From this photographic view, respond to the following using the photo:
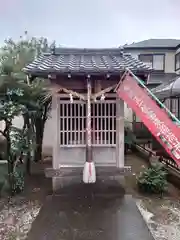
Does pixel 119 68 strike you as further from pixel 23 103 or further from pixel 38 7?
pixel 38 7

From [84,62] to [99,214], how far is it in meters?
4.43

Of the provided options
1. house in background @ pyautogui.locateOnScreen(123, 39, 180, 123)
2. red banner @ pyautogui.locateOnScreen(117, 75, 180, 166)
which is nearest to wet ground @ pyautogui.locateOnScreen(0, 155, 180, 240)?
red banner @ pyautogui.locateOnScreen(117, 75, 180, 166)

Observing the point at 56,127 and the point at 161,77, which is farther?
the point at 161,77

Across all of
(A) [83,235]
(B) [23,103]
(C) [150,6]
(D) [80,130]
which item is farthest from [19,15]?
(A) [83,235]

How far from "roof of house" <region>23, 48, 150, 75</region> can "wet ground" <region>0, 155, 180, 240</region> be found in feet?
11.3

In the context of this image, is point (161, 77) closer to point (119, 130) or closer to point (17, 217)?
point (119, 130)

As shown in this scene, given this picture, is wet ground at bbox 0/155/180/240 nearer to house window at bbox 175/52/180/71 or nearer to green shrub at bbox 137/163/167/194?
green shrub at bbox 137/163/167/194

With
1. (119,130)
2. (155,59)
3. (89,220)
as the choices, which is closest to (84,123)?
(119,130)

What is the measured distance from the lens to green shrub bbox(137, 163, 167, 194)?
7043mm

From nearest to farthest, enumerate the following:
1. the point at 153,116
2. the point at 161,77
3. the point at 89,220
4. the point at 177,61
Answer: the point at 153,116
the point at 89,220
the point at 177,61
the point at 161,77

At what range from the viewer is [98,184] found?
7.34 meters

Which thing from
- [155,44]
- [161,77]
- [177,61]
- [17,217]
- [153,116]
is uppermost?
[155,44]

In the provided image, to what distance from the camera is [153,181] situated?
7.06 meters

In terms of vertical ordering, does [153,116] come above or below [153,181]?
above
